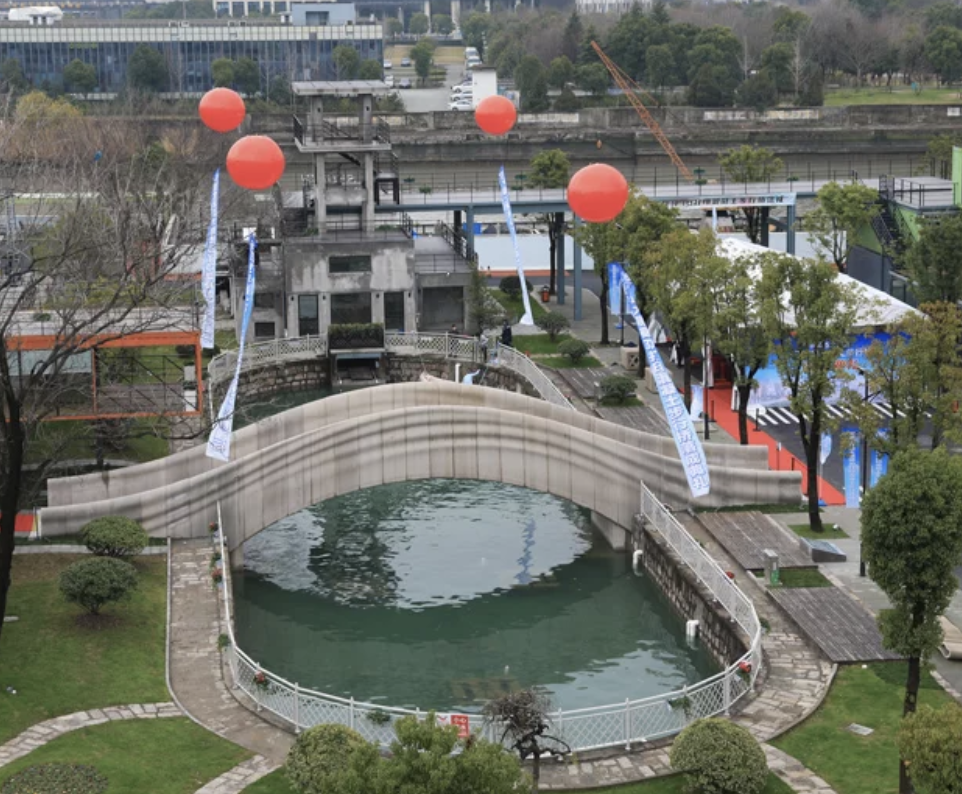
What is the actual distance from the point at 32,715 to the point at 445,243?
44.7 metres

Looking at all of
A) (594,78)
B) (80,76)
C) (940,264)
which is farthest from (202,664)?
(80,76)

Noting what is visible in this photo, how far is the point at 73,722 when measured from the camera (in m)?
28.3

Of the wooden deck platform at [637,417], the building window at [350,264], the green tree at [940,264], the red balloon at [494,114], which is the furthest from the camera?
the building window at [350,264]

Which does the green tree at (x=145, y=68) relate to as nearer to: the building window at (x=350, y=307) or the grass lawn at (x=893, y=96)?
the grass lawn at (x=893, y=96)

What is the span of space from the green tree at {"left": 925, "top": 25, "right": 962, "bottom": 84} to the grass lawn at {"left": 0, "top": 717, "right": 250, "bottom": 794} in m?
105

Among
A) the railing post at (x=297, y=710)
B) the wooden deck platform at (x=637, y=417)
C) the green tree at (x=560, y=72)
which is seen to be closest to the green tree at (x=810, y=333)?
the wooden deck platform at (x=637, y=417)

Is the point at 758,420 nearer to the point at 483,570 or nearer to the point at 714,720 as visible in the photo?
the point at 483,570

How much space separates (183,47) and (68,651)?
110 metres

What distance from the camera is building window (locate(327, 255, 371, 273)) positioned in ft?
208

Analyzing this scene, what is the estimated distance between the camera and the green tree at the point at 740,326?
4350cm

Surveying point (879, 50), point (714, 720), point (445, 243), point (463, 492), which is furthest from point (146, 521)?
point (879, 50)

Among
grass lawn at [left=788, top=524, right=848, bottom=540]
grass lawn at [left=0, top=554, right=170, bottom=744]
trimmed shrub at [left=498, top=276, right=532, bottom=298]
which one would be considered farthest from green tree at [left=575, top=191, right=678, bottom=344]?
grass lawn at [left=0, top=554, right=170, bottom=744]

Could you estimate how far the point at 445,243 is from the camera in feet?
234

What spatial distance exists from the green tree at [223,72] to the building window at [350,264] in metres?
64.0
